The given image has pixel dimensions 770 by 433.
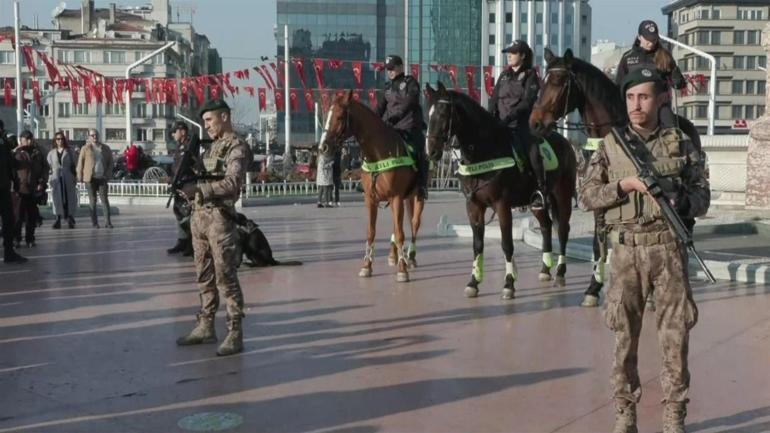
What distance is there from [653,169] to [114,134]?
9991 cm

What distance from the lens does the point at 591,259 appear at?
1270 centimetres

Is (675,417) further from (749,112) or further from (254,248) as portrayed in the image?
(749,112)

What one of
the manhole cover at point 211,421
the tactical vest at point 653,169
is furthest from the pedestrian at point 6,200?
the tactical vest at point 653,169

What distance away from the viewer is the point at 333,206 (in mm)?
26391

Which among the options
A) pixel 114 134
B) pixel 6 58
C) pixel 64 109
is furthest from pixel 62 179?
pixel 6 58

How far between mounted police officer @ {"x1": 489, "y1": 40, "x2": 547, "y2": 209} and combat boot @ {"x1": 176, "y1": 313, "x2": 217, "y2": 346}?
394 centimetres

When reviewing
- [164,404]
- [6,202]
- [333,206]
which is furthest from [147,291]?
[333,206]

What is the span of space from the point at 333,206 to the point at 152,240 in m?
10.3

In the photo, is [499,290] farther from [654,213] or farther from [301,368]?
[654,213]

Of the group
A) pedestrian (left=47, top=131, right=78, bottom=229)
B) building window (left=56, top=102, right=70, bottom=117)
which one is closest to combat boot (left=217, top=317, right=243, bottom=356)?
pedestrian (left=47, top=131, right=78, bottom=229)

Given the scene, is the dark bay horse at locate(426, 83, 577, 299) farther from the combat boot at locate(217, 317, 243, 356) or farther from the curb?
the combat boot at locate(217, 317, 243, 356)

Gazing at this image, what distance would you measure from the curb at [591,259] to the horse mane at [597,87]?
3205 mm

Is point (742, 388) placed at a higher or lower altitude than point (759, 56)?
lower

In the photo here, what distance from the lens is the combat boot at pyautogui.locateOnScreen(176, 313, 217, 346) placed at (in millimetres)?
7602
